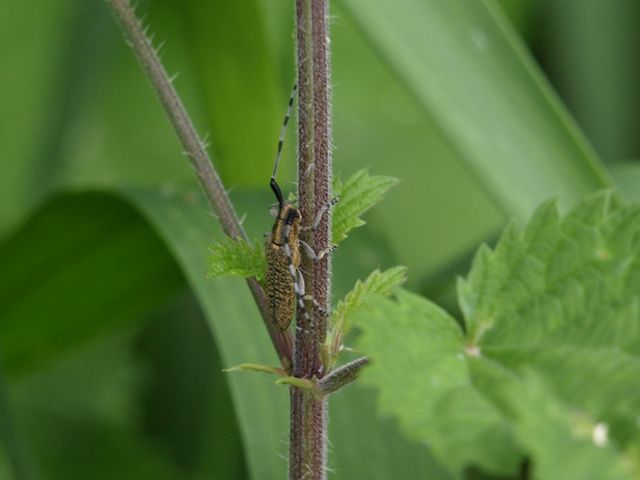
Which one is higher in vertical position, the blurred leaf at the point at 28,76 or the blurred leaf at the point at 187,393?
the blurred leaf at the point at 28,76

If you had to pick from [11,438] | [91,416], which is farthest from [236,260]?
[91,416]

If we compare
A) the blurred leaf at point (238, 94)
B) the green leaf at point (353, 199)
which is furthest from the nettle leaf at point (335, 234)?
the blurred leaf at point (238, 94)

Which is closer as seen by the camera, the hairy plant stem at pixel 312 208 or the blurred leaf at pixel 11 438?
the hairy plant stem at pixel 312 208

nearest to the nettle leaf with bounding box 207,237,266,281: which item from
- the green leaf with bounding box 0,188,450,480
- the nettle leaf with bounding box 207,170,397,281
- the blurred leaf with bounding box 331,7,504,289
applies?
the nettle leaf with bounding box 207,170,397,281

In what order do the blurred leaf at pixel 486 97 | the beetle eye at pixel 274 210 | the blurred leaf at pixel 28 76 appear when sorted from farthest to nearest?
the blurred leaf at pixel 28 76 < the blurred leaf at pixel 486 97 < the beetle eye at pixel 274 210

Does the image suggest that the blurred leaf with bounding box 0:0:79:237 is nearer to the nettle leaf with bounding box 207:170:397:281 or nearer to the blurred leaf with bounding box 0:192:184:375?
the blurred leaf with bounding box 0:192:184:375

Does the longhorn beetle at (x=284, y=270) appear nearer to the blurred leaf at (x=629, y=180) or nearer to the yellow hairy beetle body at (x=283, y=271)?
the yellow hairy beetle body at (x=283, y=271)
